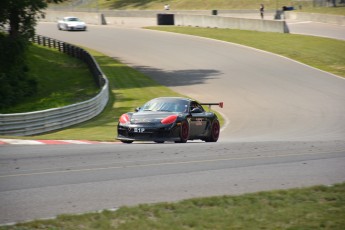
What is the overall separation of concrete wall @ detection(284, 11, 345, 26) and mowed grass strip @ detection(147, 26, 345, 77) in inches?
380

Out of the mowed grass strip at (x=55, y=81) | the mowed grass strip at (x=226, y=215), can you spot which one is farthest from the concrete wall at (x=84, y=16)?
the mowed grass strip at (x=226, y=215)

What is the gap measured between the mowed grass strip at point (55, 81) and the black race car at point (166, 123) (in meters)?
12.4

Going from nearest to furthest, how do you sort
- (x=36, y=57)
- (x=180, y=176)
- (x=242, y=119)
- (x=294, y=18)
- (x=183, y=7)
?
(x=180, y=176)
(x=242, y=119)
(x=36, y=57)
(x=294, y=18)
(x=183, y=7)

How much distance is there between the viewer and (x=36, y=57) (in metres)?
52.9

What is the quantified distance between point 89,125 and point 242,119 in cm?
637

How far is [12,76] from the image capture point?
38875mm

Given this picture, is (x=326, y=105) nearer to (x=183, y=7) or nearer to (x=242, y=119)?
(x=242, y=119)

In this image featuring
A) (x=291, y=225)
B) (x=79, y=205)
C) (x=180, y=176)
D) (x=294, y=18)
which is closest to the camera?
(x=291, y=225)

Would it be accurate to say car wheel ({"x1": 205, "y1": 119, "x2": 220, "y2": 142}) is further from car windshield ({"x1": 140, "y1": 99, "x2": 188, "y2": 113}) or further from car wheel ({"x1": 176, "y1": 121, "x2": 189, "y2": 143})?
car wheel ({"x1": 176, "y1": 121, "x2": 189, "y2": 143})

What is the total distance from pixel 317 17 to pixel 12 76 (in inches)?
1730

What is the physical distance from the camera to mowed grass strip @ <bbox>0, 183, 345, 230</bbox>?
8.04 meters

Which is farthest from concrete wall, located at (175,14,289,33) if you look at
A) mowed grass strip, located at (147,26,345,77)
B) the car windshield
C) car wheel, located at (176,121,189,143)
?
car wheel, located at (176,121,189,143)

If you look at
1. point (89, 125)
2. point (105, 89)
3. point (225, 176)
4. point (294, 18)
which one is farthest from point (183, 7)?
point (225, 176)

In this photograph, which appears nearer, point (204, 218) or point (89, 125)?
point (204, 218)
